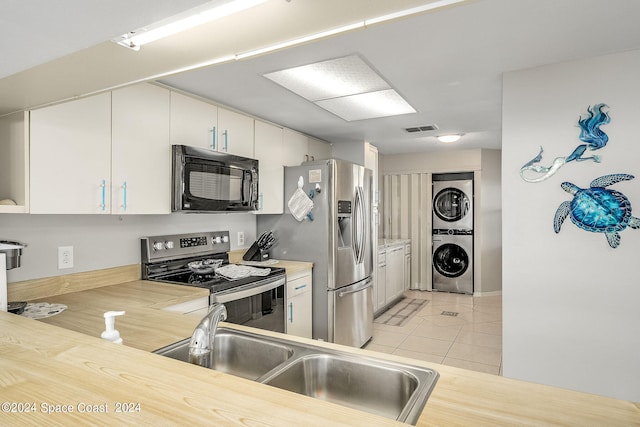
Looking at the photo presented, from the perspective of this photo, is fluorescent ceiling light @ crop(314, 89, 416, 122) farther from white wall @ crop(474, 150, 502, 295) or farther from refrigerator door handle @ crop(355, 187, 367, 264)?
white wall @ crop(474, 150, 502, 295)

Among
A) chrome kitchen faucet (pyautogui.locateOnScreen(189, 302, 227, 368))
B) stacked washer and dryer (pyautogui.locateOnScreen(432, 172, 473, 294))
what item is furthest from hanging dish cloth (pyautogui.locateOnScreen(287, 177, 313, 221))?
stacked washer and dryer (pyautogui.locateOnScreen(432, 172, 473, 294))

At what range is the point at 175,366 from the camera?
91 cm

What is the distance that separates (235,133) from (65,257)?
1.51 m

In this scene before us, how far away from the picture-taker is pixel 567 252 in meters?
2.25

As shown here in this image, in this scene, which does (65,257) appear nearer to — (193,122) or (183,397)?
(193,122)

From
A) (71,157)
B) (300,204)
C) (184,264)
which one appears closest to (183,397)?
(71,157)

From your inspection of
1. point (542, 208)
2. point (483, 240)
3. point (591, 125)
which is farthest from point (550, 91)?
point (483, 240)

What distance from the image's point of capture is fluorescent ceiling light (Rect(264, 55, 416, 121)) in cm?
227

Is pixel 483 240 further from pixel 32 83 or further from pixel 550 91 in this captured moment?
pixel 32 83

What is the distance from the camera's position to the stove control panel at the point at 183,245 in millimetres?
2600

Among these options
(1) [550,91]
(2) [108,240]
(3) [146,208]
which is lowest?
(2) [108,240]

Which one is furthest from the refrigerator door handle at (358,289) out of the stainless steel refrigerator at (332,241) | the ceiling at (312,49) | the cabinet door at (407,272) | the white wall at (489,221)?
the white wall at (489,221)

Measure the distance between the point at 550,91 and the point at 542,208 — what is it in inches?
29.2

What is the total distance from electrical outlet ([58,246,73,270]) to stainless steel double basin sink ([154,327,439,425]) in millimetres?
1316
